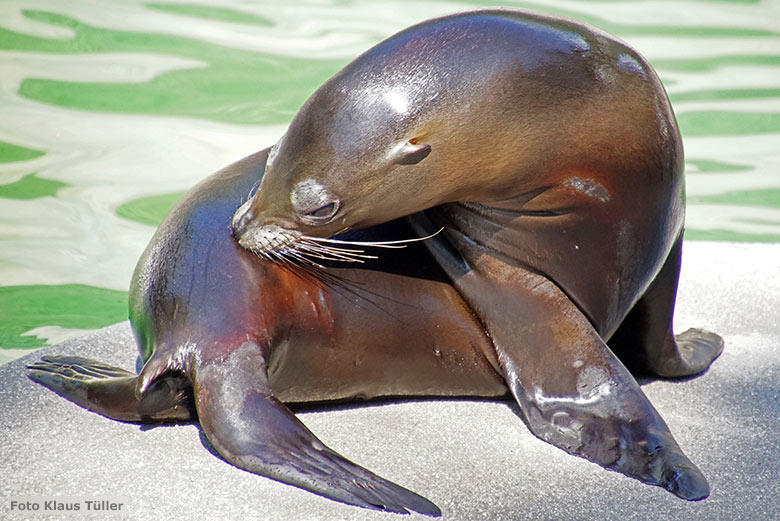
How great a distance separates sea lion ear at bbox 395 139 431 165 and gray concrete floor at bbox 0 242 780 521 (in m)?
0.83

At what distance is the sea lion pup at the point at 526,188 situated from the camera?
3.09 meters

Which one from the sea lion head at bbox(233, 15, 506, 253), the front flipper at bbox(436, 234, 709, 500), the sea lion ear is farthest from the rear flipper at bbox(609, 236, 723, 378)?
the sea lion ear

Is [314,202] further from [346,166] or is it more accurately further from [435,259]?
[435,259]

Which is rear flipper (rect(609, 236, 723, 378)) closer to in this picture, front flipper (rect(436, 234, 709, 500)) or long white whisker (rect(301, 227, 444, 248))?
front flipper (rect(436, 234, 709, 500))

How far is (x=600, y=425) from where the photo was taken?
3189 mm

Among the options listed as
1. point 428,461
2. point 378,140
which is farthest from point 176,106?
point 428,461

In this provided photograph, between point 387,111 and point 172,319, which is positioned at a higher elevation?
point 387,111

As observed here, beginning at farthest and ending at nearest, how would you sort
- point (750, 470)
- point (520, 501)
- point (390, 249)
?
1. point (390, 249)
2. point (750, 470)
3. point (520, 501)

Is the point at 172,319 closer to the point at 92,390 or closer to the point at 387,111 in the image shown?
the point at 92,390

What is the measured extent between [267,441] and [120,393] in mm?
629

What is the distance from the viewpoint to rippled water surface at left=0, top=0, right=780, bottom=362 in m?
6.13

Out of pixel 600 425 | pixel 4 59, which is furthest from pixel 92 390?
pixel 4 59

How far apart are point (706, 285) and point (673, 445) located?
174 centimetres

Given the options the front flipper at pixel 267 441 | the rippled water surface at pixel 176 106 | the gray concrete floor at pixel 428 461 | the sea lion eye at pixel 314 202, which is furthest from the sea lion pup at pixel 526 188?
the rippled water surface at pixel 176 106
